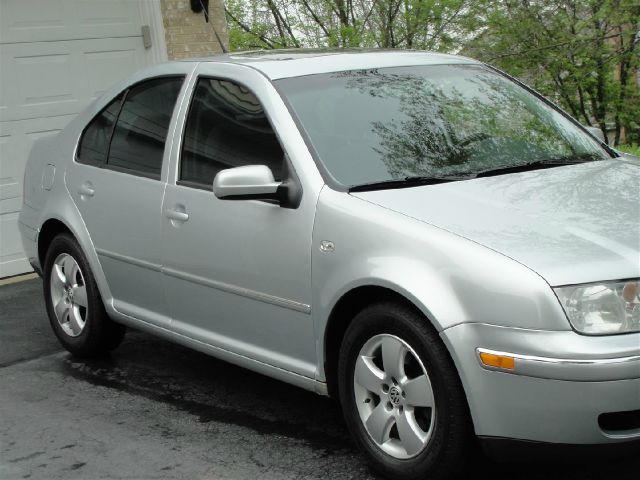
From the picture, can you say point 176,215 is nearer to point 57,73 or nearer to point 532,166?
point 532,166

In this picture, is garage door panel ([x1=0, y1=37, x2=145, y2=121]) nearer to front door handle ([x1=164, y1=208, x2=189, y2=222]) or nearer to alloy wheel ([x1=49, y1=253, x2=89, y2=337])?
alloy wheel ([x1=49, y1=253, x2=89, y2=337])

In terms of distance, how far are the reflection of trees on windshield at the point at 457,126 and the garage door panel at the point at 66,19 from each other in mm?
5092

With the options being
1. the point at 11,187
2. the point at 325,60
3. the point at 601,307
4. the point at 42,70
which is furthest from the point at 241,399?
the point at 42,70

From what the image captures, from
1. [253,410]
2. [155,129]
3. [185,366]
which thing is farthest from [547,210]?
[185,366]

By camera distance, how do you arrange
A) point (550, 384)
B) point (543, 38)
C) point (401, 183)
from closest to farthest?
point (550, 384) < point (401, 183) < point (543, 38)

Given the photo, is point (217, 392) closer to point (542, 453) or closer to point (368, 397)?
point (368, 397)

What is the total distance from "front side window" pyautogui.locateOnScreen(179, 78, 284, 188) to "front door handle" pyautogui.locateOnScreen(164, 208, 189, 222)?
0.16 m

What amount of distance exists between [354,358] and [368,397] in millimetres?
161

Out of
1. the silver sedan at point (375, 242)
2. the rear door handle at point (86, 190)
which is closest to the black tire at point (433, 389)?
the silver sedan at point (375, 242)

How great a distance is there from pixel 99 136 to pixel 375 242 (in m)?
2.59

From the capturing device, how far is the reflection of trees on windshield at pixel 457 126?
188 inches

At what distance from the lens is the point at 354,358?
14.2 ft

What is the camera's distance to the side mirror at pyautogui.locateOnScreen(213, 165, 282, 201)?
4.55 metres

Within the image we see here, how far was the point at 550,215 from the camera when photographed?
411cm
